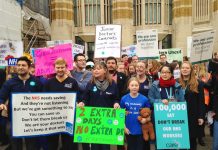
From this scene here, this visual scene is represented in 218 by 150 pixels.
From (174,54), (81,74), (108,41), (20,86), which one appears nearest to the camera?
(20,86)

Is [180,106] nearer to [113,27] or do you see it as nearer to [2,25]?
[113,27]

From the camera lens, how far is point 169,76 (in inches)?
207

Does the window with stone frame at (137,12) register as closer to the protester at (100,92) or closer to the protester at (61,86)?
the protester at (100,92)

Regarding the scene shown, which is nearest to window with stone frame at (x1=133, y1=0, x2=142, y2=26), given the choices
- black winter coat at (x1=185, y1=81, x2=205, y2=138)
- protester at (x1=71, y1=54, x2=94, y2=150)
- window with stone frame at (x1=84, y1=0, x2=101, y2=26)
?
window with stone frame at (x1=84, y1=0, x2=101, y2=26)

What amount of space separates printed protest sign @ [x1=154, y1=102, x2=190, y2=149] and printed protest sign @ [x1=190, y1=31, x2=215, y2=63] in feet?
10.4

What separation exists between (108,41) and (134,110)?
13.5 feet

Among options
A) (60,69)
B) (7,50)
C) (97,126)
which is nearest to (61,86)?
(60,69)

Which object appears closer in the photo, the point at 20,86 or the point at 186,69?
the point at 20,86

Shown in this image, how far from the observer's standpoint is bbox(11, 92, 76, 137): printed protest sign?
5051mm

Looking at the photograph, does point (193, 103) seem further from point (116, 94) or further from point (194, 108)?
point (116, 94)

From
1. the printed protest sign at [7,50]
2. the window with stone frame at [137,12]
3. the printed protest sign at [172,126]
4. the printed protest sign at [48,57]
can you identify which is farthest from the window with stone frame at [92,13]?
the printed protest sign at [172,126]

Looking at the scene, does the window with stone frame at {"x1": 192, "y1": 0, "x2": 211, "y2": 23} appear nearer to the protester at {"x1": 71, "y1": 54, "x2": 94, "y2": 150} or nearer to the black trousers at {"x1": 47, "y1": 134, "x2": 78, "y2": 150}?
the protester at {"x1": 71, "y1": 54, "x2": 94, "y2": 150}

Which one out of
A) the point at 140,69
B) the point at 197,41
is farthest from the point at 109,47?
the point at 140,69

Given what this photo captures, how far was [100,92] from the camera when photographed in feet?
17.6
